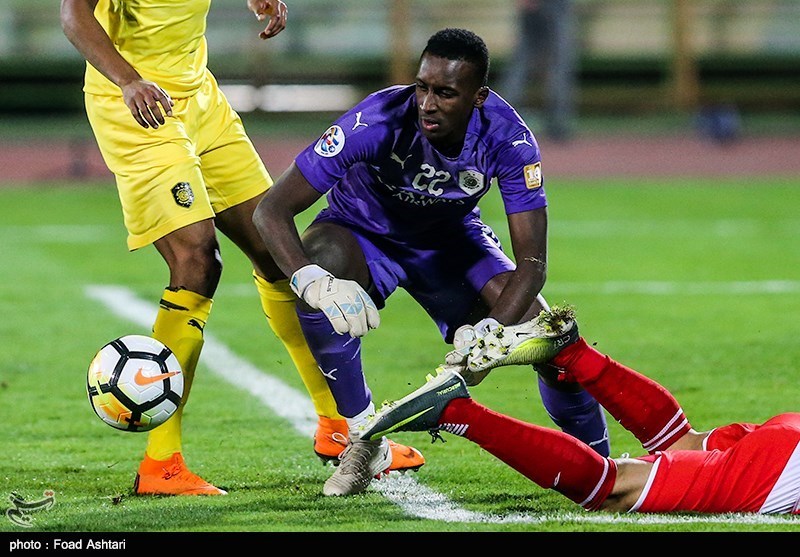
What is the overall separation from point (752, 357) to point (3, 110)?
61.8 ft

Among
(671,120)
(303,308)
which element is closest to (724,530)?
(303,308)

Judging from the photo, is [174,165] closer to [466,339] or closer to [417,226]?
[417,226]

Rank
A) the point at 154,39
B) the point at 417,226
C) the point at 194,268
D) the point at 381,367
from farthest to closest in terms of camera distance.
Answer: the point at 381,367
the point at 154,39
the point at 417,226
the point at 194,268

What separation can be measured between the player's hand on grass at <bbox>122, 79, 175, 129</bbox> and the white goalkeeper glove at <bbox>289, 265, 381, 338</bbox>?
857mm

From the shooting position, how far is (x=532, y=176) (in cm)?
516

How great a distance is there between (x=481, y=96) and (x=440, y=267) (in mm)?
742

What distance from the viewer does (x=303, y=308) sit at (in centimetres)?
525

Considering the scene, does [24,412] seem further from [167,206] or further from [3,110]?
[3,110]

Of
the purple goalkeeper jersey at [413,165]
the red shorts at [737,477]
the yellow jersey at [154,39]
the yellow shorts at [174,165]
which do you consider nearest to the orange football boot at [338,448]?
the purple goalkeeper jersey at [413,165]

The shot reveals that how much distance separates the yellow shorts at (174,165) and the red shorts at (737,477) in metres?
1.98

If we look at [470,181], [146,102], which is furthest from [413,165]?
[146,102]

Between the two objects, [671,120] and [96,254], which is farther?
[671,120]

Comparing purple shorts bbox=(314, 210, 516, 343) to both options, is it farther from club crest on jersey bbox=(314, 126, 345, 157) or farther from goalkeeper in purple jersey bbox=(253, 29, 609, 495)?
club crest on jersey bbox=(314, 126, 345, 157)

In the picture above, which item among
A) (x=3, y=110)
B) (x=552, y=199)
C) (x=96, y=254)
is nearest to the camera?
(x=96, y=254)
